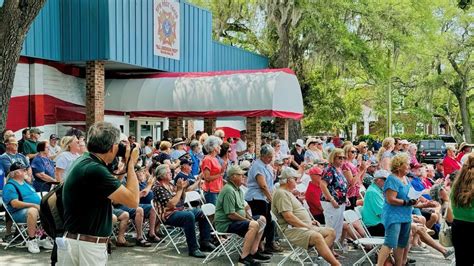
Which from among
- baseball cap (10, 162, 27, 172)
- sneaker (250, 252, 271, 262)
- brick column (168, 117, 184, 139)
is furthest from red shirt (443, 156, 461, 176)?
brick column (168, 117, 184, 139)

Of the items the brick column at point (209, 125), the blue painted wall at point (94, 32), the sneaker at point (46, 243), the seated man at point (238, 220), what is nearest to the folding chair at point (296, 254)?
the seated man at point (238, 220)

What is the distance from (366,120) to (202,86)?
48.7 metres

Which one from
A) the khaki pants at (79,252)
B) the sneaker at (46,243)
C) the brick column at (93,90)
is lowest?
the sneaker at (46,243)

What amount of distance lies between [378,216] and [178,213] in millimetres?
2805

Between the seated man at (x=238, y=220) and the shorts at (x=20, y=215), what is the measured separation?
8.75 feet

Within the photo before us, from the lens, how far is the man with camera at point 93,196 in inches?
149

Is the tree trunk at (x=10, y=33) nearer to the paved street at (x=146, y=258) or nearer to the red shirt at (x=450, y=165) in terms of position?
the paved street at (x=146, y=258)

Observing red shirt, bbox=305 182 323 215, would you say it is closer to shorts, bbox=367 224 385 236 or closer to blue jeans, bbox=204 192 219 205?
shorts, bbox=367 224 385 236

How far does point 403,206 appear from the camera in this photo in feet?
22.5

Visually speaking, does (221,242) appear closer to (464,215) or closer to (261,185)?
(261,185)

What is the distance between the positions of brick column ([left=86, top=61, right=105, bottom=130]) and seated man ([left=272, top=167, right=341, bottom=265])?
34.0 feet

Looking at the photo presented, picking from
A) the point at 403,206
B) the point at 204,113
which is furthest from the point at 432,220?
the point at 204,113

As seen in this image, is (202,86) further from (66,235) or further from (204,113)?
(66,235)

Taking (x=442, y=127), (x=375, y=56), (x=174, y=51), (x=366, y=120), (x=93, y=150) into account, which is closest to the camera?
(x=93, y=150)
